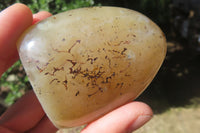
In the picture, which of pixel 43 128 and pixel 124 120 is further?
pixel 43 128

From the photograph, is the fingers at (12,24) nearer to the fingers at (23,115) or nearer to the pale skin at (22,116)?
the pale skin at (22,116)

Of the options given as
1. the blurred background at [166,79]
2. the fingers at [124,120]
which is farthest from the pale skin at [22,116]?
the blurred background at [166,79]

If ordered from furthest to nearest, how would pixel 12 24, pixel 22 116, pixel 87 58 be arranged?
pixel 22 116, pixel 12 24, pixel 87 58

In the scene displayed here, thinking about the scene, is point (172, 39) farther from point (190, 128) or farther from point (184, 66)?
point (190, 128)

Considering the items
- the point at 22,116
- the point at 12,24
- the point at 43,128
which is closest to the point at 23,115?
the point at 22,116

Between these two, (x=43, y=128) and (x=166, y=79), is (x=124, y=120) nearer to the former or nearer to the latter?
(x=43, y=128)

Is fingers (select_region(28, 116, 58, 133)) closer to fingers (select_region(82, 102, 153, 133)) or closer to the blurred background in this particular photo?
fingers (select_region(82, 102, 153, 133))

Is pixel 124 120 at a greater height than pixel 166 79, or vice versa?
pixel 124 120
